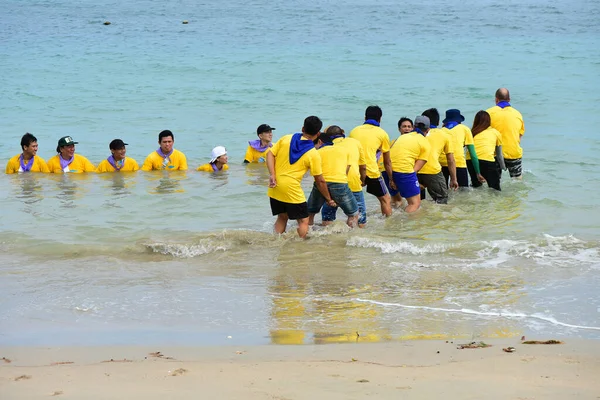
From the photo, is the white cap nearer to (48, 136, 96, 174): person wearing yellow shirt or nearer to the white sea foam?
(48, 136, 96, 174): person wearing yellow shirt

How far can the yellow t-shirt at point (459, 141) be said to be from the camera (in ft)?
38.4

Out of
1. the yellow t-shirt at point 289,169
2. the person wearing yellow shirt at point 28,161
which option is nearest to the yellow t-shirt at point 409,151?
the yellow t-shirt at point 289,169

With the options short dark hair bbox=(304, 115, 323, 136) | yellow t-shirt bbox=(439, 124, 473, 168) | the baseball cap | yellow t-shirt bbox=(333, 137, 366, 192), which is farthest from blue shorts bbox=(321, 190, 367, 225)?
yellow t-shirt bbox=(439, 124, 473, 168)

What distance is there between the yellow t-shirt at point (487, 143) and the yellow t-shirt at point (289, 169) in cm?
341

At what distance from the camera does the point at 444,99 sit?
982 inches

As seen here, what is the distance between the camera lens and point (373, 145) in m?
10.7

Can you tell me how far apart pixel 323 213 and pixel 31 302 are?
170 inches

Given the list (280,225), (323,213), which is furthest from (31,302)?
(323,213)

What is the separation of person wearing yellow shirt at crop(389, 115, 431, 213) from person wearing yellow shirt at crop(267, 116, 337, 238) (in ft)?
5.17

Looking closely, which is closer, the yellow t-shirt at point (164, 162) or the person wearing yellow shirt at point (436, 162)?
the person wearing yellow shirt at point (436, 162)

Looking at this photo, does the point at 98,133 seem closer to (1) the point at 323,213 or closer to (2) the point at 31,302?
(1) the point at 323,213

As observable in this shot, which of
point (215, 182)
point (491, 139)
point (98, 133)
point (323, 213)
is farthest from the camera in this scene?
point (98, 133)

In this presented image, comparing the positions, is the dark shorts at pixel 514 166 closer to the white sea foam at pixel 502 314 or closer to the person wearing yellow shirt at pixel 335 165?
the person wearing yellow shirt at pixel 335 165

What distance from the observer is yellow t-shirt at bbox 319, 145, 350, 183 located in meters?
10.1
